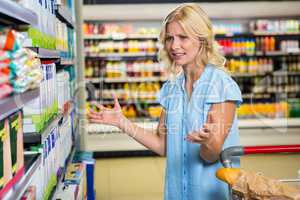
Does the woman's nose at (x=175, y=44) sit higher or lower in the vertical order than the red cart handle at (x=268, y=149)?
higher

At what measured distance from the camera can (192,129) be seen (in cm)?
233

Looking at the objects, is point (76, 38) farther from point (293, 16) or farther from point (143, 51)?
point (293, 16)

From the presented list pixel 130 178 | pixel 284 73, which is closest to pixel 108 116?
pixel 130 178

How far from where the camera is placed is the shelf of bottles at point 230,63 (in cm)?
731

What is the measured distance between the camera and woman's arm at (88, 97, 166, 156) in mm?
2400

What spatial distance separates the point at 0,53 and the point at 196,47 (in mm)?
1295

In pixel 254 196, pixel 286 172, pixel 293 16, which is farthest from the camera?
pixel 293 16

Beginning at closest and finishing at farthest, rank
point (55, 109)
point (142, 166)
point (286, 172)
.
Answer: point (55, 109) < point (286, 172) < point (142, 166)

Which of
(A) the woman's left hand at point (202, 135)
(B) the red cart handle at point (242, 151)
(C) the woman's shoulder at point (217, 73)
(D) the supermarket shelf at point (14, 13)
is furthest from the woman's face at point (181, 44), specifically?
(D) the supermarket shelf at point (14, 13)

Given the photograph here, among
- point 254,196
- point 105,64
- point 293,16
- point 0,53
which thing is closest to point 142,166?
point 105,64

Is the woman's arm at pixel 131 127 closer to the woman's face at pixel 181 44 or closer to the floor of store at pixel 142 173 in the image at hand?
the woman's face at pixel 181 44

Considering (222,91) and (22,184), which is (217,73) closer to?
(222,91)

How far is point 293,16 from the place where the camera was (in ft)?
25.6

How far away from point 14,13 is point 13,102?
0.90 feet
